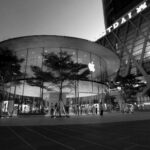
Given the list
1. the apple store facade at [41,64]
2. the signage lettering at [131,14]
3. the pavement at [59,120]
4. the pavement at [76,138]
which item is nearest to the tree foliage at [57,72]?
the apple store facade at [41,64]

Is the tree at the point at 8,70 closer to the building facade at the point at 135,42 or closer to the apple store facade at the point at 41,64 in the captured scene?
the apple store facade at the point at 41,64

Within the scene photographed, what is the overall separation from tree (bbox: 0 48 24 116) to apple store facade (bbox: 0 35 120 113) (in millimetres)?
1255

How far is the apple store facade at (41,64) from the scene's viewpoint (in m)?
26.6

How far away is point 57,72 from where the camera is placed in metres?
24.6

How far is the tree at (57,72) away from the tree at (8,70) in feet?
8.54

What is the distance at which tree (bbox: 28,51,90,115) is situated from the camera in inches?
942

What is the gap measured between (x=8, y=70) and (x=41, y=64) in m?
6.52

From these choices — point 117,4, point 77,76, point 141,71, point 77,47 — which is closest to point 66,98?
point 77,76

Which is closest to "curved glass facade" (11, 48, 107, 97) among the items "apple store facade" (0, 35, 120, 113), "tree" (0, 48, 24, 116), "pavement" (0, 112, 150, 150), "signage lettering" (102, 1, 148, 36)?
"apple store facade" (0, 35, 120, 113)

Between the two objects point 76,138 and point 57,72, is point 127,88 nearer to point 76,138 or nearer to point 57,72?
point 57,72

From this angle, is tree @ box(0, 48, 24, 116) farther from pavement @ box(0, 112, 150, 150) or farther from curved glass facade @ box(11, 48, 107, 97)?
pavement @ box(0, 112, 150, 150)

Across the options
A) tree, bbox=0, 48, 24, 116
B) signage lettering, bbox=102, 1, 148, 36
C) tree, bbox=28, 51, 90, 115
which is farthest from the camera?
signage lettering, bbox=102, 1, 148, 36

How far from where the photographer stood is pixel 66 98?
3033 centimetres

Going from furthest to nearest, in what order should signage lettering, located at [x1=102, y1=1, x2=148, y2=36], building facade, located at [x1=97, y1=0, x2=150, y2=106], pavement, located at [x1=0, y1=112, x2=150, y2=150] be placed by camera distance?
signage lettering, located at [x1=102, y1=1, x2=148, y2=36], building facade, located at [x1=97, y1=0, x2=150, y2=106], pavement, located at [x1=0, y1=112, x2=150, y2=150]
